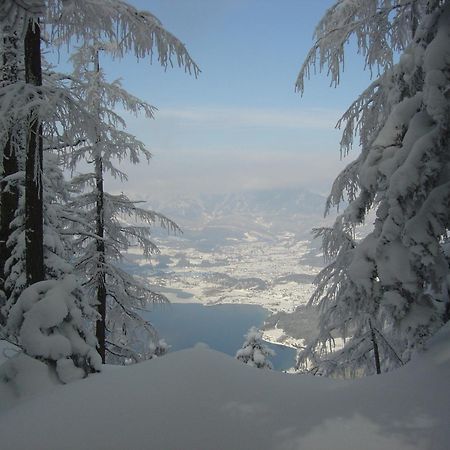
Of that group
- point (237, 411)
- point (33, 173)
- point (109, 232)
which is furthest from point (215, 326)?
point (237, 411)

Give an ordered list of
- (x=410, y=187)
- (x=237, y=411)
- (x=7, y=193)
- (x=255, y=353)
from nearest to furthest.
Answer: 1. (x=237, y=411)
2. (x=410, y=187)
3. (x=7, y=193)
4. (x=255, y=353)

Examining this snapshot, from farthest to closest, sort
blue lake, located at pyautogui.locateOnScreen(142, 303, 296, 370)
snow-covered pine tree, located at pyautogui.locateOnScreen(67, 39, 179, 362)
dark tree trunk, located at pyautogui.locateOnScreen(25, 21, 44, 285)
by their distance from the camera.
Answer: blue lake, located at pyautogui.locateOnScreen(142, 303, 296, 370)
snow-covered pine tree, located at pyautogui.locateOnScreen(67, 39, 179, 362)
dark tree trunk, located at pyautogui.locateOnScreen(25, 21, 44, 285)

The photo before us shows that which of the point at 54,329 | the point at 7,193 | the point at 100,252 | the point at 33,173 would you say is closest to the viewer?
the point at 54,329

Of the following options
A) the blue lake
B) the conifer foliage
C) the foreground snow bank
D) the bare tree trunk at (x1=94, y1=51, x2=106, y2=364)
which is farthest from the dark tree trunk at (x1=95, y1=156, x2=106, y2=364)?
the blue lake

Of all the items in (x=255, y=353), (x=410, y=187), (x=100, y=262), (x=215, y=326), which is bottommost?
(x=215, y=326)

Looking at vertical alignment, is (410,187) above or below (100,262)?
above

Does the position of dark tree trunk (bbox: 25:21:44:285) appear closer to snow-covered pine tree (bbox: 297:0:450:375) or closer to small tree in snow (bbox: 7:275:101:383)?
small tree in snow (bbox: 7:275:101:383)

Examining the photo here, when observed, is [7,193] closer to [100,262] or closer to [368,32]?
[100,262]
